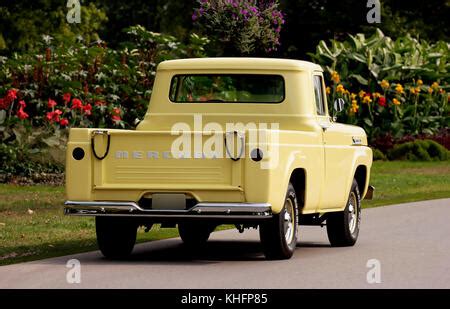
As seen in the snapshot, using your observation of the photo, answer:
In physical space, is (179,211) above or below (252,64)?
below

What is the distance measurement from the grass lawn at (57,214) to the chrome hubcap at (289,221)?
2306 mm

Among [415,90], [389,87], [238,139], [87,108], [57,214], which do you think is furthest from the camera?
[389,87]

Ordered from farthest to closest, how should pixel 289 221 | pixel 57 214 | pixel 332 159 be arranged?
pixel 57 214 → pixel 332 159 → pixel 289 221

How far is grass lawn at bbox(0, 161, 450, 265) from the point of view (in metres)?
14.6

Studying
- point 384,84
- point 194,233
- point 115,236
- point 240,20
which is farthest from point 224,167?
point 384,84

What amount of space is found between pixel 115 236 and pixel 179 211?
3.40 feet

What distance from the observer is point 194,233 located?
600 inches

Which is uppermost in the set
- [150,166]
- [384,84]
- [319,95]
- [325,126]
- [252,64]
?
[252,64]

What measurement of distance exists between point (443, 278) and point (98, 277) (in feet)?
9.59

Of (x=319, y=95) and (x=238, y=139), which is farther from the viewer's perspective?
(x=319, y=95)

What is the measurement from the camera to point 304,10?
5128cm

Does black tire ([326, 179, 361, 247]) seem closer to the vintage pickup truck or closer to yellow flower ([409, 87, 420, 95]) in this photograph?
the vintage pickup truck

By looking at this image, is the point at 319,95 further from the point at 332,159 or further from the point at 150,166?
the point at 150,166
